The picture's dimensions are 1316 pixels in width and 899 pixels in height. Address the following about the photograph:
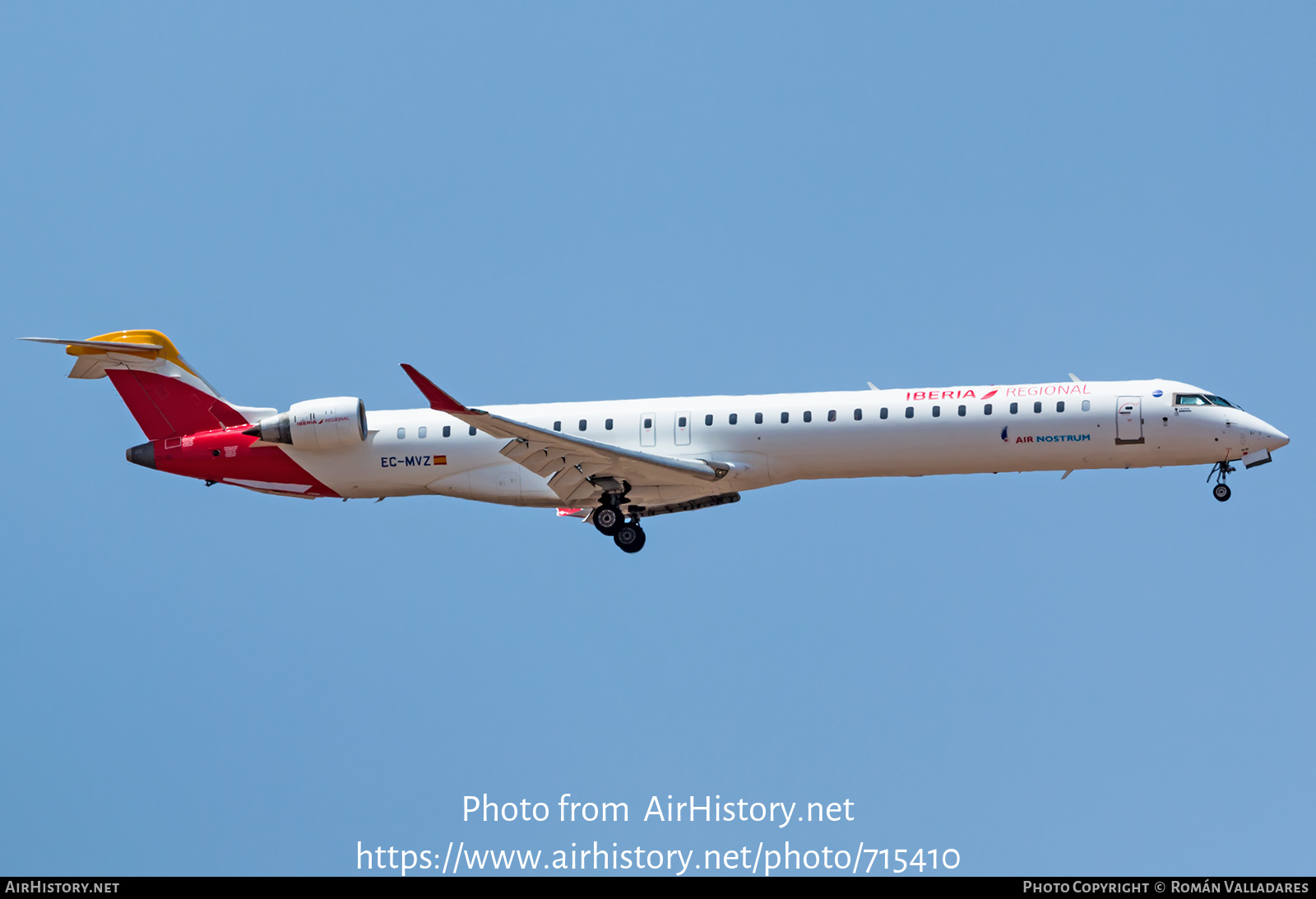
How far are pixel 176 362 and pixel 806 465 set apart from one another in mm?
14456

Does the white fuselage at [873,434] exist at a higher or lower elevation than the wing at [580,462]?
higher

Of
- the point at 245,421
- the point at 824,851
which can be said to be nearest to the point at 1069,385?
the point at 824,851

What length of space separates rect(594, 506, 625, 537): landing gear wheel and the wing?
17.6 inches

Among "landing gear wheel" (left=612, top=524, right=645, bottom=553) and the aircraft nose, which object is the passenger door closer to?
"landing gear wheel" (left=612, top=524, right=645, bottom=553)

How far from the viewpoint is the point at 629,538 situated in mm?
31609

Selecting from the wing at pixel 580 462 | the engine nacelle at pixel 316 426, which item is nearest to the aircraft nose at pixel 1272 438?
the wing at pixel 580 462

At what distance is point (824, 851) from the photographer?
84.1ft

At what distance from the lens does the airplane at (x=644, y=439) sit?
98.1ft

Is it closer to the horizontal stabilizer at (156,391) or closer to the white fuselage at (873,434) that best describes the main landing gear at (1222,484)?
the white fuselage at (873,434)

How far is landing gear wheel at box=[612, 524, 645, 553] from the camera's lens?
3162 cm

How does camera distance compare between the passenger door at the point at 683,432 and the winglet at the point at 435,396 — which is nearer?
the winglet at the point at 435,396


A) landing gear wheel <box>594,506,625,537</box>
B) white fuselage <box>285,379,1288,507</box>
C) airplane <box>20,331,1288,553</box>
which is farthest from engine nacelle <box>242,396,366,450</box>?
landing gear wheel <box>594,506,625,537</box>
